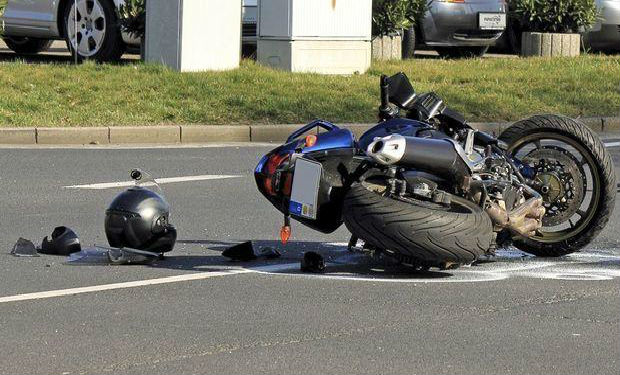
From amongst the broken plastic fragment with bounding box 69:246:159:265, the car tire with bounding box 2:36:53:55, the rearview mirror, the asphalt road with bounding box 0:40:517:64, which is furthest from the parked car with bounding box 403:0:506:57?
the broken plastic fragment with bounding box 69:246:159:265

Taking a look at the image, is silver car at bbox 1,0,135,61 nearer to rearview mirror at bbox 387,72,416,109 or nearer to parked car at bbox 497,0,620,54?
parked car at bbox 497,0,620,54

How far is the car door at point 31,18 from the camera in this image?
18.6 meters

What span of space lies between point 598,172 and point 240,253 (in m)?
2.03

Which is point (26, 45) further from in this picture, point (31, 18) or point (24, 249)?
point (24, 249)

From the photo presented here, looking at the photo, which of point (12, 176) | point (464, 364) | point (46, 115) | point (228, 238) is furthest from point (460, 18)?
point (464, 364)

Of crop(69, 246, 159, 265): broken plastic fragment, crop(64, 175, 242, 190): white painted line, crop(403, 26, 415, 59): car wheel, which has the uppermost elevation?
crop(403, 26, 415, 59): car wheel

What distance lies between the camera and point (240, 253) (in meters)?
7.85

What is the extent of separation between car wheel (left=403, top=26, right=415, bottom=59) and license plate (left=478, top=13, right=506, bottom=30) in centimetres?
98

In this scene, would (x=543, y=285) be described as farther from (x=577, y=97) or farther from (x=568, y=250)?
(x=577, y=97)

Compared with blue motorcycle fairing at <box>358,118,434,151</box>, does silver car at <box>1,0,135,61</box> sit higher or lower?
higher

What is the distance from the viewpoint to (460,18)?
20.5 meters

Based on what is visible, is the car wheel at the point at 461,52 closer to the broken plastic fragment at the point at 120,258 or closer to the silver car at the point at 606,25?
the silver car at the point at 606,25

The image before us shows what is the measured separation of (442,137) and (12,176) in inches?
191

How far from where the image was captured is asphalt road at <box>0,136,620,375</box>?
5633 millimetres
